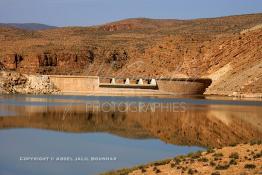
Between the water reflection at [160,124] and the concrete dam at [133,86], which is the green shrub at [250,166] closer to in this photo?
the water reflection at [160,124]

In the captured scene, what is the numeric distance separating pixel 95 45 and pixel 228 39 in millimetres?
50266

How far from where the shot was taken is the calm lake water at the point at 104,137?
21.2 meters

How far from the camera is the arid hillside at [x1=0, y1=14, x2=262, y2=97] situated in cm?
9094

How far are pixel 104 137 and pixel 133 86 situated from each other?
210 feet

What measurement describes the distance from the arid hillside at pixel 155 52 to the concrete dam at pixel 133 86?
2.91m

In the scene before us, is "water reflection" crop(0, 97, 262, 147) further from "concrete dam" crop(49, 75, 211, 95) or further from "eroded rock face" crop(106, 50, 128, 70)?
"eroded rock face" crop(106, 50, 128, 70)

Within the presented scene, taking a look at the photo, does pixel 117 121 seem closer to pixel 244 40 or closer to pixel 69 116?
pixel 69 116

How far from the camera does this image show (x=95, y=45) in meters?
146

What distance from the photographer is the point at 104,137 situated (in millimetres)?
29031

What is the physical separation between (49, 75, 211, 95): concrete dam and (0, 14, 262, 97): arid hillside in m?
2.91

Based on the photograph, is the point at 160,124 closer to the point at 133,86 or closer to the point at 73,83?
the point at 133,86

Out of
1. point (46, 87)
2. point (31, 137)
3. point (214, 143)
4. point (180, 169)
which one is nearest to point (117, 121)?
point (31, 137)

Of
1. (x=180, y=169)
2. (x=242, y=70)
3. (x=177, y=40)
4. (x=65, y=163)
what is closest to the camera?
(x=180, y=169)

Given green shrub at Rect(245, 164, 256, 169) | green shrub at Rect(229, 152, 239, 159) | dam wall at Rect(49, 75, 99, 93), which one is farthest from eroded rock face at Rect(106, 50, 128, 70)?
green shrub at Rect(245, 164, 256, 169)
